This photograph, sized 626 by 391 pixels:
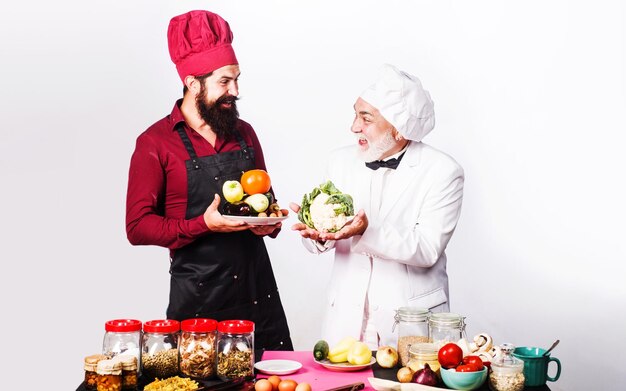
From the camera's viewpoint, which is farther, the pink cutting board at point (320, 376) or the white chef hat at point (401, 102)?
the white chef hat at point (401, 102)

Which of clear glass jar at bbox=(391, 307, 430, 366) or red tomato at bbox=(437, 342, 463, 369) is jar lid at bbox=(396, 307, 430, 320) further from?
red tomato at bbox=(437, 342, 463, 369)

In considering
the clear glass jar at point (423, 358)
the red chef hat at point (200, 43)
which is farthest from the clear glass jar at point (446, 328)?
the red chef hat at point (200, 43)

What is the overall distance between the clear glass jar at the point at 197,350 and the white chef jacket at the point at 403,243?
1.08 metres

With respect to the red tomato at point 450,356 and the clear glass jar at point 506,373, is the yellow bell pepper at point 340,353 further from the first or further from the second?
the clear glass jar at point 506,373

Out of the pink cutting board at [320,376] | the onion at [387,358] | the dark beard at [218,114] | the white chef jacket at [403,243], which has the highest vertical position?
the dark beard at [218,114]

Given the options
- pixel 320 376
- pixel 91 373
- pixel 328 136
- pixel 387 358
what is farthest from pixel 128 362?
pixel 328 136

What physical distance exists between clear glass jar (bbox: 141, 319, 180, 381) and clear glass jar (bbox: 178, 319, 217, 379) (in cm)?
4

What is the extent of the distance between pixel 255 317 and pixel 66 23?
432 cm

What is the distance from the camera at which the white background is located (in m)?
8.28

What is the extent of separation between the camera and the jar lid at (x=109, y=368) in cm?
362

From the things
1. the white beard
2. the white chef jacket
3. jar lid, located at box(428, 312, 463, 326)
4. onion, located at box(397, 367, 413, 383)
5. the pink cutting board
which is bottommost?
the pink cutting board

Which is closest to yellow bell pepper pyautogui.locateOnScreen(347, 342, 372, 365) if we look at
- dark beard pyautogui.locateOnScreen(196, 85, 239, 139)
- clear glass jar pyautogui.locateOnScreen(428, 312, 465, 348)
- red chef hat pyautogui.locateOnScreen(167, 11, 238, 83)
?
clear glass jar pyautogui.locateOnScreen(428, 312, 465, 348)

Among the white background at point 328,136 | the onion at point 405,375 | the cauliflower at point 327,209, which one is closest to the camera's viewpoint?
the onion at point 405,375

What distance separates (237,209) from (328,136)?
4.30 meters
